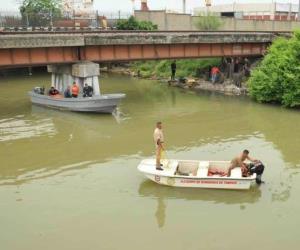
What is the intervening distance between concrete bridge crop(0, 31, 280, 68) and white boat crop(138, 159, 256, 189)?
14.6 meters

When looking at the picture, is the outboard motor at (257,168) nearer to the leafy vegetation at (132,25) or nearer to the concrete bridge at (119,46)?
the concrete bridge at (119,46)

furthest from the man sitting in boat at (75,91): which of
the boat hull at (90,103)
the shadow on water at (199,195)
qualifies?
the shadow on water at (199,195)

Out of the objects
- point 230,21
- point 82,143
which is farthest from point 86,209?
point 230,21

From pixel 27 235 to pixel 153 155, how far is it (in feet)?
26.5

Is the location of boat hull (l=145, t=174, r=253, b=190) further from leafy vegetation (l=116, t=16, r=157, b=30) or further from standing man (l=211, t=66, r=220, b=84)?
leafy vegetation (l=116, t=16, r=157, b=30)

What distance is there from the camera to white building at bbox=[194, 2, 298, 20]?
8788cm

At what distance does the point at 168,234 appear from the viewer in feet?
40.6

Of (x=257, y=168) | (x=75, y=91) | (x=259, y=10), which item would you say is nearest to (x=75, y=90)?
(x=75, y=91)

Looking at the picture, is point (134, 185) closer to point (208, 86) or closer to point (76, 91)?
point (76, 91)

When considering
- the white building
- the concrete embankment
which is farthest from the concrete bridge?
the white building

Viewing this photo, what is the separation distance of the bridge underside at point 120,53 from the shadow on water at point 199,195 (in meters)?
15.6

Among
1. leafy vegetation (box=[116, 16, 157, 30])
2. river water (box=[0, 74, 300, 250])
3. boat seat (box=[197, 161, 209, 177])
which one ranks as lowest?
river water (box=[0, 74, 300, 250])

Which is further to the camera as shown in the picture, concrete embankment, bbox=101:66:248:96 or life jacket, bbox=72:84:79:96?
concrete embankment, bbox=101:66:248:96

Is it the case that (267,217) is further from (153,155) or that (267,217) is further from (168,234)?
(153,155)
